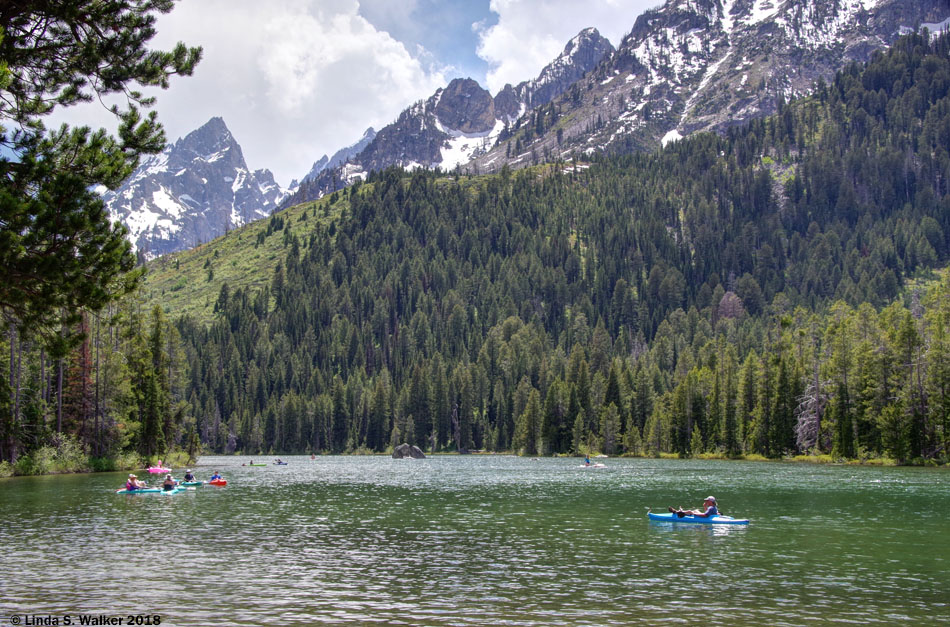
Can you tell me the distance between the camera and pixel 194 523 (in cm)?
4778

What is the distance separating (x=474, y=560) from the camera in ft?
113

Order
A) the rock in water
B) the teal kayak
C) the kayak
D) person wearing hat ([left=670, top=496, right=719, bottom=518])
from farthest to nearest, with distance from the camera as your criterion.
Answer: the rock in water < the teal kayak < person wearing hat ([left=670, top=496, right=719, bottom=518]) < the kayak

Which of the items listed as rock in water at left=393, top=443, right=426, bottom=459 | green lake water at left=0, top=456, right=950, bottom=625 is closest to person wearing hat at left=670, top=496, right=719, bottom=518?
green lake water at left=0, top=456, right=950, bottom=625

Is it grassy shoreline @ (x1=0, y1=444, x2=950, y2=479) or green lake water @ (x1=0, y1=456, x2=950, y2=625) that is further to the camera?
grassy shoreline @ (x1=0, y1=444, x2=950, y2=479)

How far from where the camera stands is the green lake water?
83.0 ft

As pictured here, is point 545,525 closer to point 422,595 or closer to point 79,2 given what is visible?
point 422,595

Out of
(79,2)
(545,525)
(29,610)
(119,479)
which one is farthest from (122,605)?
(119,479)

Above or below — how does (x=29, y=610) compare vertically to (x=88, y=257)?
below

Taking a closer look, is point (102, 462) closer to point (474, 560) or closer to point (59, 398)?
point (59, 398)

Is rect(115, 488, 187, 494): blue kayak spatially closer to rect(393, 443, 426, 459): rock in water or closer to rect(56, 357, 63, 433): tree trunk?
rect(56, 357, 63, 433): tree trunk

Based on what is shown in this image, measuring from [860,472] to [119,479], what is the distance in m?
85.1

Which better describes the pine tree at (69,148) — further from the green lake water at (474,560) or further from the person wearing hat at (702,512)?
the person wearing hat at (702,512)

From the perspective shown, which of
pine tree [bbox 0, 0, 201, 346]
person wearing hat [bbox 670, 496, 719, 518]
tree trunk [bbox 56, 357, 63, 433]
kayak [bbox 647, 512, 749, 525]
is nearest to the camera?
pine tree [bbox 0, 0, 201, 346]

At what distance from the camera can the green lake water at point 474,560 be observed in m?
25.3
